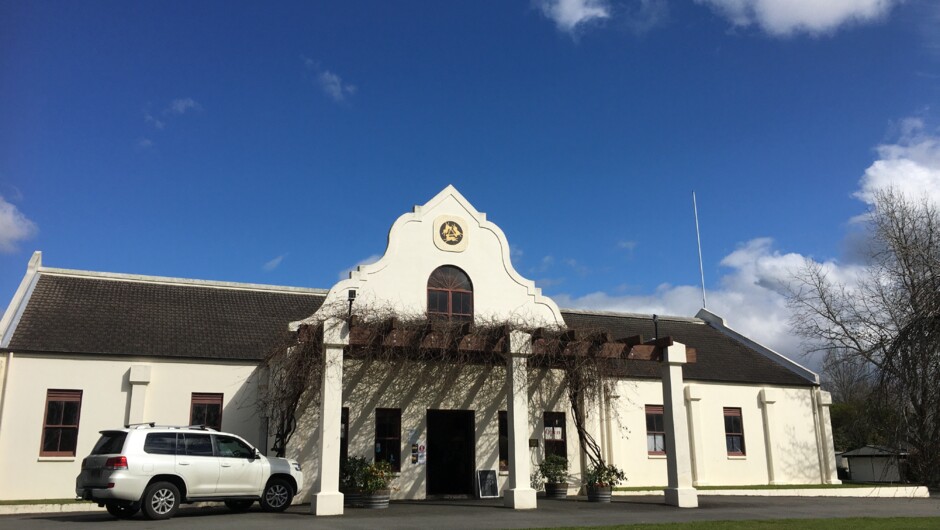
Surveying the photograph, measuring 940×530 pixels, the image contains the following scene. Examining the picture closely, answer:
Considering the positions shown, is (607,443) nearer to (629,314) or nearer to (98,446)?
(629,314)

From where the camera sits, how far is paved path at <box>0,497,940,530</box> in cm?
1298

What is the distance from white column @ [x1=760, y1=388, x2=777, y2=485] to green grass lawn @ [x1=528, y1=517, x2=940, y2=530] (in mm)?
11176

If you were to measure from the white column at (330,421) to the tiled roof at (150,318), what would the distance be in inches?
194

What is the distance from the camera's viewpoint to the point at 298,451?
744 inches

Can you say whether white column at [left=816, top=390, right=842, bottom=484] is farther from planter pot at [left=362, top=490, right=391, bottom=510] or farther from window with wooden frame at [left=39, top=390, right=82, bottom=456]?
window with wooden frame at [left=39, top=390, right=82, bottom=456]

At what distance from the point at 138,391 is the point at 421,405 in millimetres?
7338

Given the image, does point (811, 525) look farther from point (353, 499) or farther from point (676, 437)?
point (353, 499)

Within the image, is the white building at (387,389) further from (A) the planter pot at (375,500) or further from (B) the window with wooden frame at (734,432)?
(A) the planter pot at (375,500)

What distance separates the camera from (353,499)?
56.2ft

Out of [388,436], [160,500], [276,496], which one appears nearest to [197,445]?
[160,500]

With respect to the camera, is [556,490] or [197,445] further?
[556,490]

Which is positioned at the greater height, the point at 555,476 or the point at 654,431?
the point at 654,431

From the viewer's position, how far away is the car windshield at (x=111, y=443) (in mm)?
13672

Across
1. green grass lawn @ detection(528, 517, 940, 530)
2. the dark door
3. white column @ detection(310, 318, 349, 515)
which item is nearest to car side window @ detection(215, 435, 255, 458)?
white column @ detection(310, 318, 349, 515)
